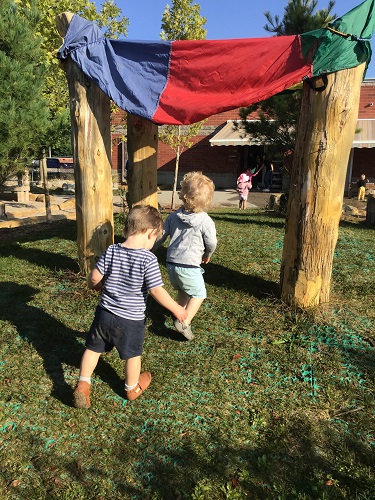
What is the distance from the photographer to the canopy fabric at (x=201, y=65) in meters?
3.46

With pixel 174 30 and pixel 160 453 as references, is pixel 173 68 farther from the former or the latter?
pixel 174 30

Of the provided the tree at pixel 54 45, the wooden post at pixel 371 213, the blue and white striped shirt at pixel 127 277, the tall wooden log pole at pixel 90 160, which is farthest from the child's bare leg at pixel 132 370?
the wooden post at pixel 371 213

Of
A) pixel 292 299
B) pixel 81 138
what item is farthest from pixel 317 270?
pixel 81 138

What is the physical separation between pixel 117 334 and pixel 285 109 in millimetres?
7264

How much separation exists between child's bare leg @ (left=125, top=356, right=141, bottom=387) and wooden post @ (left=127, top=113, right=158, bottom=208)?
2.79 m

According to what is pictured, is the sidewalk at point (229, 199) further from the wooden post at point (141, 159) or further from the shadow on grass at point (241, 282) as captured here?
Result: the shadow on grass at point (241, 282)

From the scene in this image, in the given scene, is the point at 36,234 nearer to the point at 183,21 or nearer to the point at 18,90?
the point at 18,90

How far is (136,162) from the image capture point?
5059 millimetres

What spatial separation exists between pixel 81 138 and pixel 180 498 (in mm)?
3433

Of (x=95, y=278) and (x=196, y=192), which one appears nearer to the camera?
(x=95, y=278)

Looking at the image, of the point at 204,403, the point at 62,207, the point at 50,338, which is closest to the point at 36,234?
the point at 50,338

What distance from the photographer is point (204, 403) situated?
9.12ft

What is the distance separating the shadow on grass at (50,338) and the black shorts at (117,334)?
40cm

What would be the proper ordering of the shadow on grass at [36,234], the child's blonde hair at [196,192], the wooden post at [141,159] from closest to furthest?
the child's blonde hair at [196,192] → the wooden post at [141,159] → the shadow on grass at [36,234]
